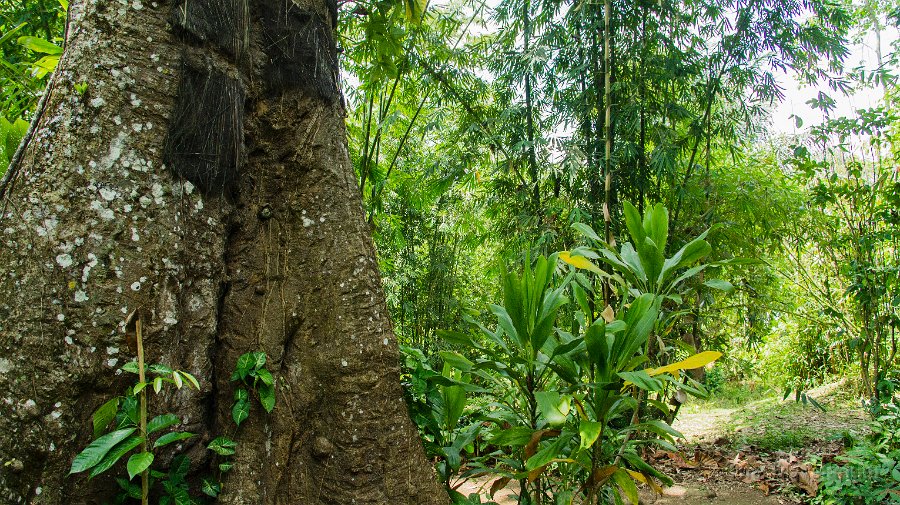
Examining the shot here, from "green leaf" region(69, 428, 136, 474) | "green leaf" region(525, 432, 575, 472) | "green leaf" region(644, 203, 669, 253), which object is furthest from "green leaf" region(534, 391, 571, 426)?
"green leaf" region(69, 428, 136, 474)

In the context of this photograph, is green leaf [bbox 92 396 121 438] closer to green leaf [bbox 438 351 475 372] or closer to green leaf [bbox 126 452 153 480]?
green leaf [bbox 126 452 153 480]

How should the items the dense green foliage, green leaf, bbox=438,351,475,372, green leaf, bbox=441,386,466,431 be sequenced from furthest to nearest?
the dense green foliage
green leaf, bbox=441,386,466,431
green leaf, bbox=438,351,475,372

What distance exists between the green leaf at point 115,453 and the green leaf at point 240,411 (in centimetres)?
24

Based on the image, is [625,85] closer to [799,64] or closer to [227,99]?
[799,64]

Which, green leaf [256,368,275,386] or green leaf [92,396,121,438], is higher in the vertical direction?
green leaf [256,368,275,386]

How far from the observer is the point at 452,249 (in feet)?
18.6

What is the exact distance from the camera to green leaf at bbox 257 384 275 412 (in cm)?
134

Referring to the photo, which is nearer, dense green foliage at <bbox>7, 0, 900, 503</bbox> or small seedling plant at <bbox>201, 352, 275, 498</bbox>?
small seedling plant at <bbox>201, 352, 275, 498</bbox>

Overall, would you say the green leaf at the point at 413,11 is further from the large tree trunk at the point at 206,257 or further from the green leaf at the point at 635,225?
the green leaf at the point at 635,225

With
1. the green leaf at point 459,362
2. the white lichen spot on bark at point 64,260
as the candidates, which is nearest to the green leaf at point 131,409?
the white lichen spot on bark at point 64,260

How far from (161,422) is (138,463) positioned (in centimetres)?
10

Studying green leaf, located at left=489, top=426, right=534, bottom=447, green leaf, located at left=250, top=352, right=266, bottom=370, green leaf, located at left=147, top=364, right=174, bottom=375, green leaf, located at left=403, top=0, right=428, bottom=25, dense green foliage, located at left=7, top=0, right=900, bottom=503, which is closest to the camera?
green leaf, located at left=147, top=364, right=174, bottom=375

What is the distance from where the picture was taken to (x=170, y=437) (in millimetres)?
1136

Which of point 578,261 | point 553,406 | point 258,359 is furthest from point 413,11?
point 553,406
